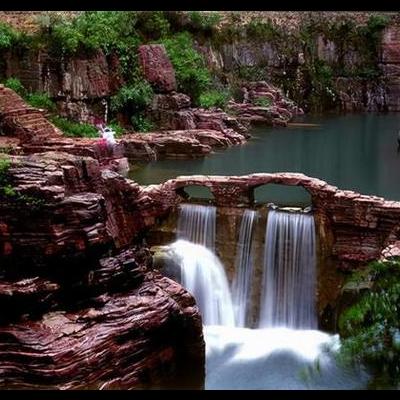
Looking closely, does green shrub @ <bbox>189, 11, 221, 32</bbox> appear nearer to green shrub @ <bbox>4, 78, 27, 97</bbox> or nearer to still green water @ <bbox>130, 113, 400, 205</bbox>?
still green water @ <bbox>130, 113, 400, 205</bbox>

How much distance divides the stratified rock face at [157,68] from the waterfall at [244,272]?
1520cm

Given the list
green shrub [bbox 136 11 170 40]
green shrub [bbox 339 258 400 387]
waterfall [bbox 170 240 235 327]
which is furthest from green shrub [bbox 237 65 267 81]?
green shrub [bbox 339 258 400 387]

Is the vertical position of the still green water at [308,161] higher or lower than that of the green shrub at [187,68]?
lower

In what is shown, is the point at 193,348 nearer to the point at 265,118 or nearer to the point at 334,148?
the point at 334,148

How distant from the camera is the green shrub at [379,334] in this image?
3.43 metres

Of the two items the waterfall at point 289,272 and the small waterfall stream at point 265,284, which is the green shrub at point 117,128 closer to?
the small waterfall stream at point 265,284

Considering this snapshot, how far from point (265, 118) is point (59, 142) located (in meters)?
17.0

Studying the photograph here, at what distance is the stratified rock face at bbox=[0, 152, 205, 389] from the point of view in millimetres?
8672

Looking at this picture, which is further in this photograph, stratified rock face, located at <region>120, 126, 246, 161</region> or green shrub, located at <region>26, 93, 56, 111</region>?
stratified rock face, located at <region>120, 126, 246, 161</region>

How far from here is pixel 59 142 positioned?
19109 millimetres

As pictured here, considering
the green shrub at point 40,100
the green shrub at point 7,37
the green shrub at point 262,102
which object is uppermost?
the green shrub at point 7,37

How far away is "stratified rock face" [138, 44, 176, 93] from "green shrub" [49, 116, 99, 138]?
189 inches

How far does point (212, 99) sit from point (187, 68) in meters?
1.99

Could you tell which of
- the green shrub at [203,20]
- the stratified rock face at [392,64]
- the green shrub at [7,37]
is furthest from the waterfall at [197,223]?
the stratified rock face at [392,64]
